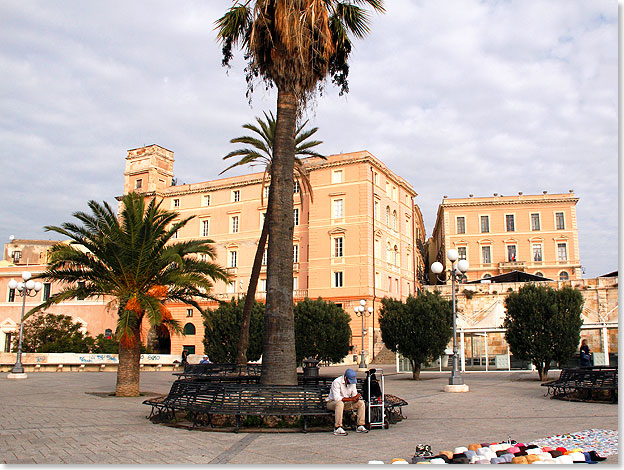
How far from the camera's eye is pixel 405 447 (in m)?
7.49

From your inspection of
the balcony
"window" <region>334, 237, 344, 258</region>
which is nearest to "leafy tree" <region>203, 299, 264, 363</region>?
"window" <region>334, 237, 344, 258</region>

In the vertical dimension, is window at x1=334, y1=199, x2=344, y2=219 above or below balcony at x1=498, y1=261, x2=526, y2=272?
above

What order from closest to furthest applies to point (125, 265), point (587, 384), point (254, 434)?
point (254, 434)
point (587, 384)
point (125, 265)

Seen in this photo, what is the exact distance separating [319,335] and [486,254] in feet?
117

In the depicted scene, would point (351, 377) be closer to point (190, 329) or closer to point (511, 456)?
point (511, 456)

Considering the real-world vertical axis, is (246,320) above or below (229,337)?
above

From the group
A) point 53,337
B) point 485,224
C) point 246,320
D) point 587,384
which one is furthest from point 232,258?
point 587,384

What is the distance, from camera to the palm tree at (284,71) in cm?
1063

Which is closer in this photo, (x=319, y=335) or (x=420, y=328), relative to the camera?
(x=420, y=328)

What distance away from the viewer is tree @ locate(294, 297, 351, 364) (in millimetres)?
28031

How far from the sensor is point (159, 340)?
51312 millimetres

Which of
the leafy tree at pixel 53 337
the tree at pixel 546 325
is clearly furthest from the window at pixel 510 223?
the leafy tree at pixel 53 337

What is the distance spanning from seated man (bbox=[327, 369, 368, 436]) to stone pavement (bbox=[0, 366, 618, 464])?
1.11 ft

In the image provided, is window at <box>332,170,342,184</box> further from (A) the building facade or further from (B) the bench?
(B) the bench
